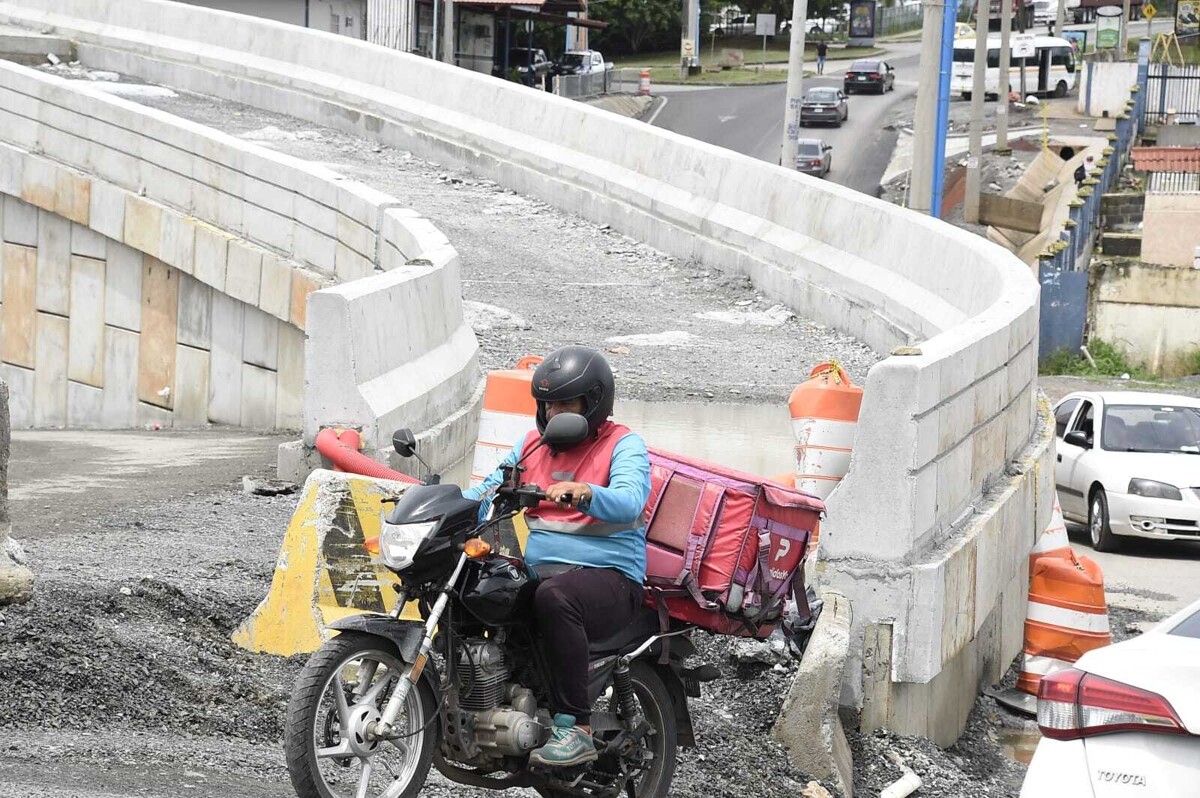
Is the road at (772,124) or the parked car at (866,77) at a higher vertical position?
the parked car at (866,77)

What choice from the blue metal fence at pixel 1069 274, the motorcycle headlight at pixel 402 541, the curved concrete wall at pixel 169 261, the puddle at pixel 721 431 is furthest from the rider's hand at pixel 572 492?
the blue metal fence at pixel 1069 274

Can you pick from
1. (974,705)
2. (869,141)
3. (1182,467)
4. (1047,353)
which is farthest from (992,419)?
(869,141)

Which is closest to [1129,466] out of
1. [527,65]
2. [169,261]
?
[169,261]

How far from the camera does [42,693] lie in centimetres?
624

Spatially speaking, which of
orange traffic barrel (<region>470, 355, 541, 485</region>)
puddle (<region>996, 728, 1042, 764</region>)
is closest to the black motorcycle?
orange traffic barrel (<region>470, 355, 541, 485</region>)

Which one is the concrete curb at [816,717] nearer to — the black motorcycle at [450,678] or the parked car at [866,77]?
the black motorcycle at [450,678]

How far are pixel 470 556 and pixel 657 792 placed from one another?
4.31 ft

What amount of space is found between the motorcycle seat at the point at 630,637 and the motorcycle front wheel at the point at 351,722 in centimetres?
58

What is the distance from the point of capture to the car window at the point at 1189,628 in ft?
16.1

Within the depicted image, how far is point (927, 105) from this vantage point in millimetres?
26703

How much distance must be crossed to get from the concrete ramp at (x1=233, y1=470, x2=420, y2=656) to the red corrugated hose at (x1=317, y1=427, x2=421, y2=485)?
1.11 meters

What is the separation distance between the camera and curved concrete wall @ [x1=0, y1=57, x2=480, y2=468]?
48.5ft

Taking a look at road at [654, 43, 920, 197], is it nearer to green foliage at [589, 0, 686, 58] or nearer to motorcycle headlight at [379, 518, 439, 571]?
green foliage at [589, 0, 686, 58]

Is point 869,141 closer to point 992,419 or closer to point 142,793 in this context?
point 992,419
